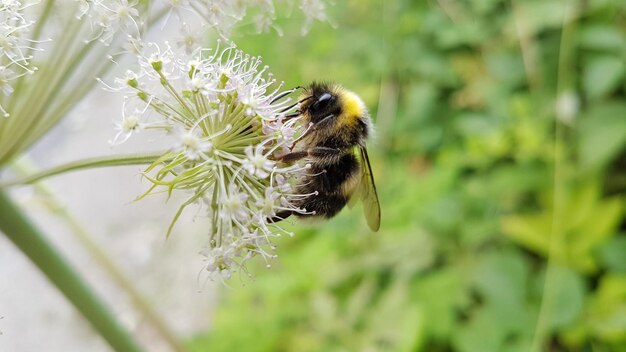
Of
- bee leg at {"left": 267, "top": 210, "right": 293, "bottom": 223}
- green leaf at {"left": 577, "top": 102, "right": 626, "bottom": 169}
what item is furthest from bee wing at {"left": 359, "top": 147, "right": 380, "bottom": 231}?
green leaf at {"left": 577, "top": 102, "right": 626, "bottom": 169}

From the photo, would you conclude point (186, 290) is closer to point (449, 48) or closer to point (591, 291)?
point (449, 48)

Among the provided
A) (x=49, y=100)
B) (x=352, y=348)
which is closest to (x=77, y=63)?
(x=49, y=100)

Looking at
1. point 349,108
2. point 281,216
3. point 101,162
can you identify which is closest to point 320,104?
point 349,108

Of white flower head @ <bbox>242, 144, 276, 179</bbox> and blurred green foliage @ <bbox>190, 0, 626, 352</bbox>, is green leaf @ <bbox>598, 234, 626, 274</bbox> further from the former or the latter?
white flower head @ <bbox>242, 144, 276, 179</bbox>

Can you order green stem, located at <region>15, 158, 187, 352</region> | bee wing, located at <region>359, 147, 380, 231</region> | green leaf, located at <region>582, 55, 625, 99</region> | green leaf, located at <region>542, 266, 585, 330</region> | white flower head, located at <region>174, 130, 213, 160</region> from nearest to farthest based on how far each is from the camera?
white flower head, located at <region>174, 130, 213, 160</region> < bee wing, located at <region>359, 147, 380, 231</region> < green leaf, located at <region>542, 266, 585, 330</region> < green stem, located at <region>15, 158, 187, 352</region> < green leaf, located at <region>582, 55, 625, 99</region>

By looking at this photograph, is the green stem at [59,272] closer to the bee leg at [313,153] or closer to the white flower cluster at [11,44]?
the white flower cluster at [11,44]

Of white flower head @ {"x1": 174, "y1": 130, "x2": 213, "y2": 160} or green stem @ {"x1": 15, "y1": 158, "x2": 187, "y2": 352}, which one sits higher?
white flower head @ {"x1": 174, "y1": 130, "x2": 213, "y2": 160}

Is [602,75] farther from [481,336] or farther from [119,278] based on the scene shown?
[119,278]
